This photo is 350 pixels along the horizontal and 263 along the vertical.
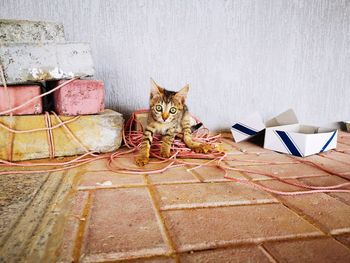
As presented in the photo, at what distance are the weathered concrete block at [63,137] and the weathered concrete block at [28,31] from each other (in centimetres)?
47

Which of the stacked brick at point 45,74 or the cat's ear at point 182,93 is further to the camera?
the cat's ear at point 182,93

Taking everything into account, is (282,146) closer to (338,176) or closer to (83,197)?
(338,176)

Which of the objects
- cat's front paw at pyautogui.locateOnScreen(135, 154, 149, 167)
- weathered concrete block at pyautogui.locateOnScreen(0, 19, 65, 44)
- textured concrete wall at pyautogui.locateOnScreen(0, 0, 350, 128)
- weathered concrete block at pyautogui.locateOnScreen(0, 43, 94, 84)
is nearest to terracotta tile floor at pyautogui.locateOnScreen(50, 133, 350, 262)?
cat's front paw at pyautogui.locateOnScreen(135, 154, 149, 167)

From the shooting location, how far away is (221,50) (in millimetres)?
2135

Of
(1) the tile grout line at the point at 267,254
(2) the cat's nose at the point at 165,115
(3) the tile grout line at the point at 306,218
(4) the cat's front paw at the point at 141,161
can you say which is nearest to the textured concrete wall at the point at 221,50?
(2) the cat's nose at the point at 165,115

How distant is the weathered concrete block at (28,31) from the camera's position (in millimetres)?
1423

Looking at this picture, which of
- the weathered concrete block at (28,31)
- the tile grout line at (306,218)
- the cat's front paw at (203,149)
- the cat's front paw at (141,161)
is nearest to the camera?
the tile grout line at (306,218)

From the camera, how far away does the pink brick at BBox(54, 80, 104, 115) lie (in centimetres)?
144

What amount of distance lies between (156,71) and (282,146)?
3.65 feet

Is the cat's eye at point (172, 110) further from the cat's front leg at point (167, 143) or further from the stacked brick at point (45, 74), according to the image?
the stacked brick at point (45, 74)

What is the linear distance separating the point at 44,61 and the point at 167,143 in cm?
83

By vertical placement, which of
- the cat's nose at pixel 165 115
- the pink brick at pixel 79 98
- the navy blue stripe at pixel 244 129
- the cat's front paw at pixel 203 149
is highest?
the pink brick at pixel 79 98

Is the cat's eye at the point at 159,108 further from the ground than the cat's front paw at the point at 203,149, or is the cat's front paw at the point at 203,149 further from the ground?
the cat's eye at the point at 159,108

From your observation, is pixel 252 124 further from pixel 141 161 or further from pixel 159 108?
pixel 141 161
